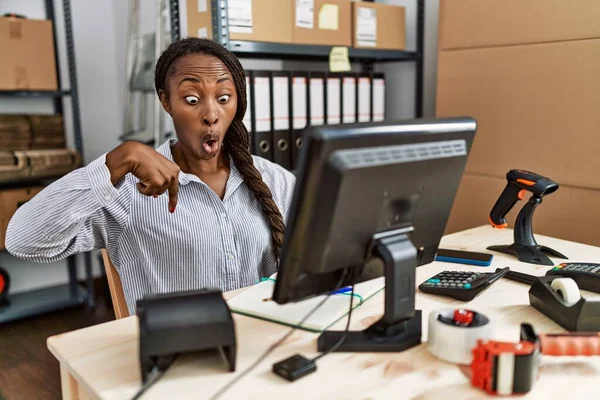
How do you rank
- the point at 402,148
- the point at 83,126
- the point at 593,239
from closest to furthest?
the point at 402,148
the point at 593,239
the point at 83,126

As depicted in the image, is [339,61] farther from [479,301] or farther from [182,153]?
[479,301]

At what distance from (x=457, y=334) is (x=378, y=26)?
164 centimetres

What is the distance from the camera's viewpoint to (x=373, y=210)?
2.47 ft

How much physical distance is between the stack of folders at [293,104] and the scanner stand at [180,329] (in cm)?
121

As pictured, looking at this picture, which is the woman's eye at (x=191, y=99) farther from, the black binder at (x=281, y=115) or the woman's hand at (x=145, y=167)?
the black binder at (x=281, y=115)

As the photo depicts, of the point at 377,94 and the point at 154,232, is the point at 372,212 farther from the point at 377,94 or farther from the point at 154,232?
the point at 377,94

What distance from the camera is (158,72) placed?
51.9 inches

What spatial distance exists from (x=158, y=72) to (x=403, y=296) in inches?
32.6

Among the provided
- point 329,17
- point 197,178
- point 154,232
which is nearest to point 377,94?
point 329,17

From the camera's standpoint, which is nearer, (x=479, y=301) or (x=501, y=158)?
(x=479, y=301)

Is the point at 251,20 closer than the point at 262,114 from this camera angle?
Yes

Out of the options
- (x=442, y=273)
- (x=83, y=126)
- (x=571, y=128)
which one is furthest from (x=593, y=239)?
(x=83, y=126)

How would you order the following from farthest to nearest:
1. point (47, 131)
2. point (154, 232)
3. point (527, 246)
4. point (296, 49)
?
point (47, 131)
point (296, 49)
point (527, 246)
point (154, 232)

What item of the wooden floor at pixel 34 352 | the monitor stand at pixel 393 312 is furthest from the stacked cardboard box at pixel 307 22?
the wooden floor at pixel 34 352
